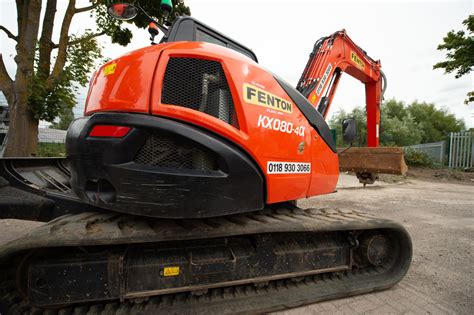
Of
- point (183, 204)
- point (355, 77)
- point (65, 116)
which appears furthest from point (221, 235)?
point (65, 116)

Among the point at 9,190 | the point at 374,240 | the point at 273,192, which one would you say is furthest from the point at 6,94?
the point at 374,240

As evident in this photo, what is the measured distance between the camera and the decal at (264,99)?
5.07ft

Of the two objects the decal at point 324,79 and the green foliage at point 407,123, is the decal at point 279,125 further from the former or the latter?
the green foliage at point 407,123

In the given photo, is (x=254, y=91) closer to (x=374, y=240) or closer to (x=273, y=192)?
(x=273, y=192)

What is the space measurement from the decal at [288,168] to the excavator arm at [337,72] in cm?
167

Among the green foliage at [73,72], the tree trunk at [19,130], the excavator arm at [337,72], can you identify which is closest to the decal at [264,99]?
the excavator arm at [337,72]

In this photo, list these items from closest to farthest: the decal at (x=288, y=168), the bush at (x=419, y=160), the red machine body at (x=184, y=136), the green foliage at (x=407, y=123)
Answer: the red machine body at (x=184, y=136)
the decal at (x=288, y=168)
the bush at (x=419, y=160)
the green foliage at (x=407, y=123)

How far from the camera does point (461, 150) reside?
1466 centimetres

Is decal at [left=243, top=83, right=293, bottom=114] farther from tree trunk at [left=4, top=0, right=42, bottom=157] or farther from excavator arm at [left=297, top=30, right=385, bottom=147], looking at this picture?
tree trunk at [left=4, top=0, right=42, bottom=157]

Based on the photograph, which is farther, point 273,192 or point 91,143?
point 273,192

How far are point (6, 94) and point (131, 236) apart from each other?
24.2ft

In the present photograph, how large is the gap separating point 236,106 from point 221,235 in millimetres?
849

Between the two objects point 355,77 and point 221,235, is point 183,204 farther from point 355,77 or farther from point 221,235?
point 355,77

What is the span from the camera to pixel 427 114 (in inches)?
1462
